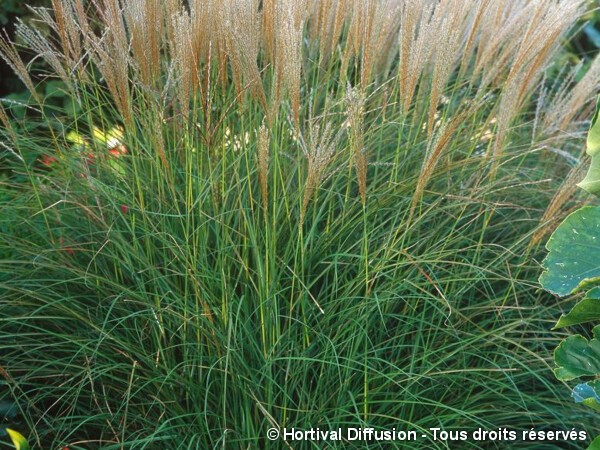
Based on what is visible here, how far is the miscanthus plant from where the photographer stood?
2672mm

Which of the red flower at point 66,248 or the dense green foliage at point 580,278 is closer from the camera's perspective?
the dense green foliage at point 580,278

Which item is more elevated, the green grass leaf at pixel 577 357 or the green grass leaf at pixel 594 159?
the green grass leaf at pixel 594 159

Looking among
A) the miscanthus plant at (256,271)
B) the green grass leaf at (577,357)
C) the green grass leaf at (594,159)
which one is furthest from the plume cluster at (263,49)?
the green grass leaf at (577,357)

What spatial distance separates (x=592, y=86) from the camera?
3.39m

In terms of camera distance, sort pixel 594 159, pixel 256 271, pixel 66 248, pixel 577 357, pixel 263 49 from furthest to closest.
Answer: pixel 263 49 → pixel 66 248 → pixel 256 271 → pixel 594 159 → pixel 577 357

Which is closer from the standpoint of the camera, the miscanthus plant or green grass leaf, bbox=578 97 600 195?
green grass leaf, bbox=578 97 600 195

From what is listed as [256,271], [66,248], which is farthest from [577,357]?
[66,248]

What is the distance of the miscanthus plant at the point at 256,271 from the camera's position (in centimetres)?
267

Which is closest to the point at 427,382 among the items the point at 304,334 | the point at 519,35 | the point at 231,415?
the point at 304,334

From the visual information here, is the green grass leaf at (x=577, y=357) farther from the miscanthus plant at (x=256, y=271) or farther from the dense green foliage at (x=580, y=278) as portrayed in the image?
the miscanthus plant at (x=256, y=271)

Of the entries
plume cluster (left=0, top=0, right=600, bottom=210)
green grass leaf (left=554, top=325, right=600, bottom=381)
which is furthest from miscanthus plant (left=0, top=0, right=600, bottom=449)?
green grass leaf (left=554, top=325, right=600, bottom=381)

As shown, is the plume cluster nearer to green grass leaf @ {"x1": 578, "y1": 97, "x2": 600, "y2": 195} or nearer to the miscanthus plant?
the miscanthus plant

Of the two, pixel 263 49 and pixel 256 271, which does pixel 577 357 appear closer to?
pixel 256 271

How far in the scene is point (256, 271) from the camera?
2791 mm
